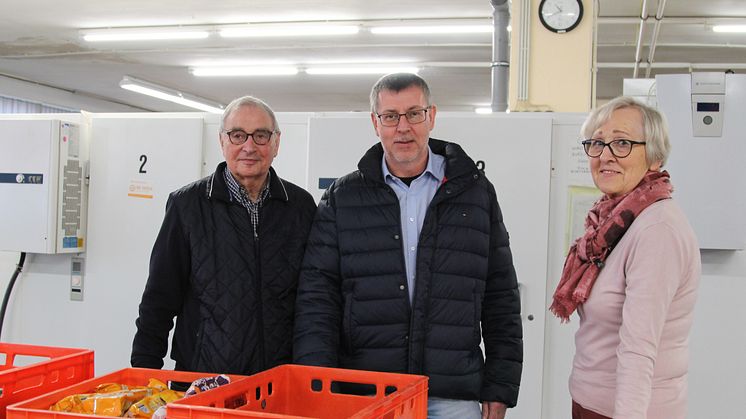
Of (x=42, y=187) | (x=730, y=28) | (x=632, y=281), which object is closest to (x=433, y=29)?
(x=730, y=28)

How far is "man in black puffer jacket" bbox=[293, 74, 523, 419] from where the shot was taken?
1.90 m

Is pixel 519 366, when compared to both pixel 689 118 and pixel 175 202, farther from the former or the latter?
pixel 689 118

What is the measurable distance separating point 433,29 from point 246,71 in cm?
320

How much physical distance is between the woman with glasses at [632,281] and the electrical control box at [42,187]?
2.78m

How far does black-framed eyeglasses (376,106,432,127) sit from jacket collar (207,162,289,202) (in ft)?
1.33

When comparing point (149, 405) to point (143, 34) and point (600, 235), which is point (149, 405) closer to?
point (600, 235)

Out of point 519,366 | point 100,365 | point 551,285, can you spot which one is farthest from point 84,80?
point 519,366

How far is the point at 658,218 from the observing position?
1.56 meters

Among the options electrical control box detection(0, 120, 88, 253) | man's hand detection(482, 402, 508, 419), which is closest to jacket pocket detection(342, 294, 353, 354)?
man's hand detection(482, 402, 508, 419)

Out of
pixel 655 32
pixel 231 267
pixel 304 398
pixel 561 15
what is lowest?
pixel 304 398

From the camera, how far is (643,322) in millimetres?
1506

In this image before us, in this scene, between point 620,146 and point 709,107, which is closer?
point 620,146

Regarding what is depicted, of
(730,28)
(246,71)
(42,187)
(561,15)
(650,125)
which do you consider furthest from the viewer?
(246,71)

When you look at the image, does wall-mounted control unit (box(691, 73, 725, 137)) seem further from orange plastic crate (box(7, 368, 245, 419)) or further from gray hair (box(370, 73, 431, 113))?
orange plastic crate (box(7, 368, 245, 419))
